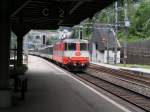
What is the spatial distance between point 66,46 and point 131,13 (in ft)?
166

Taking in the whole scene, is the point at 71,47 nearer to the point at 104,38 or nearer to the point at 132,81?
the point at 132,81

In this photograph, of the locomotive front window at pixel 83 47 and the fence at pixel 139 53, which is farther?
the fence at pixel 139 53

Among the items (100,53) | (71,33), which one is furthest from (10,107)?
(71,33)

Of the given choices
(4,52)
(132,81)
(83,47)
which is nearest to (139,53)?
(83,47)

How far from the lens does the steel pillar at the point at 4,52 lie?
1591 centimetres

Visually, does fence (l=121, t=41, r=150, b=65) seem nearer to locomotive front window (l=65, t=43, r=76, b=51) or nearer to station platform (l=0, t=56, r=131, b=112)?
locomotive front window (l=65, t=43, r=76, b=51)

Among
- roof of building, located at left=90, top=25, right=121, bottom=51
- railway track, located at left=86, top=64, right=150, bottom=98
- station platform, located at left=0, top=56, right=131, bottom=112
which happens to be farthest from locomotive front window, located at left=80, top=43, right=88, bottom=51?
roof of building, located at left=90, top=25, right=121, bottom=51

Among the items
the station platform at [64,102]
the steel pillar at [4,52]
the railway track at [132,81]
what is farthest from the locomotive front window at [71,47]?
the steel pillar at [4,52]

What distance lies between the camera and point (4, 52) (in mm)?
16172

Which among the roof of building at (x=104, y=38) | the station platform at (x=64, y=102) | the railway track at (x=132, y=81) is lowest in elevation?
the railway track at (x=132, y=81)

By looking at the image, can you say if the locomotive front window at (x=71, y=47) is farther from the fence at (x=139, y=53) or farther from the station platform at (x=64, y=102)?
the fence at (x=139, y=53)

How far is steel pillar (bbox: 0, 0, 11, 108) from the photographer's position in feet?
52.2

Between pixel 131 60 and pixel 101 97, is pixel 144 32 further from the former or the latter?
pixel 101 97

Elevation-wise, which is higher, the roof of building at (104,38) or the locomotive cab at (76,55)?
the roof of building at (104,38)
